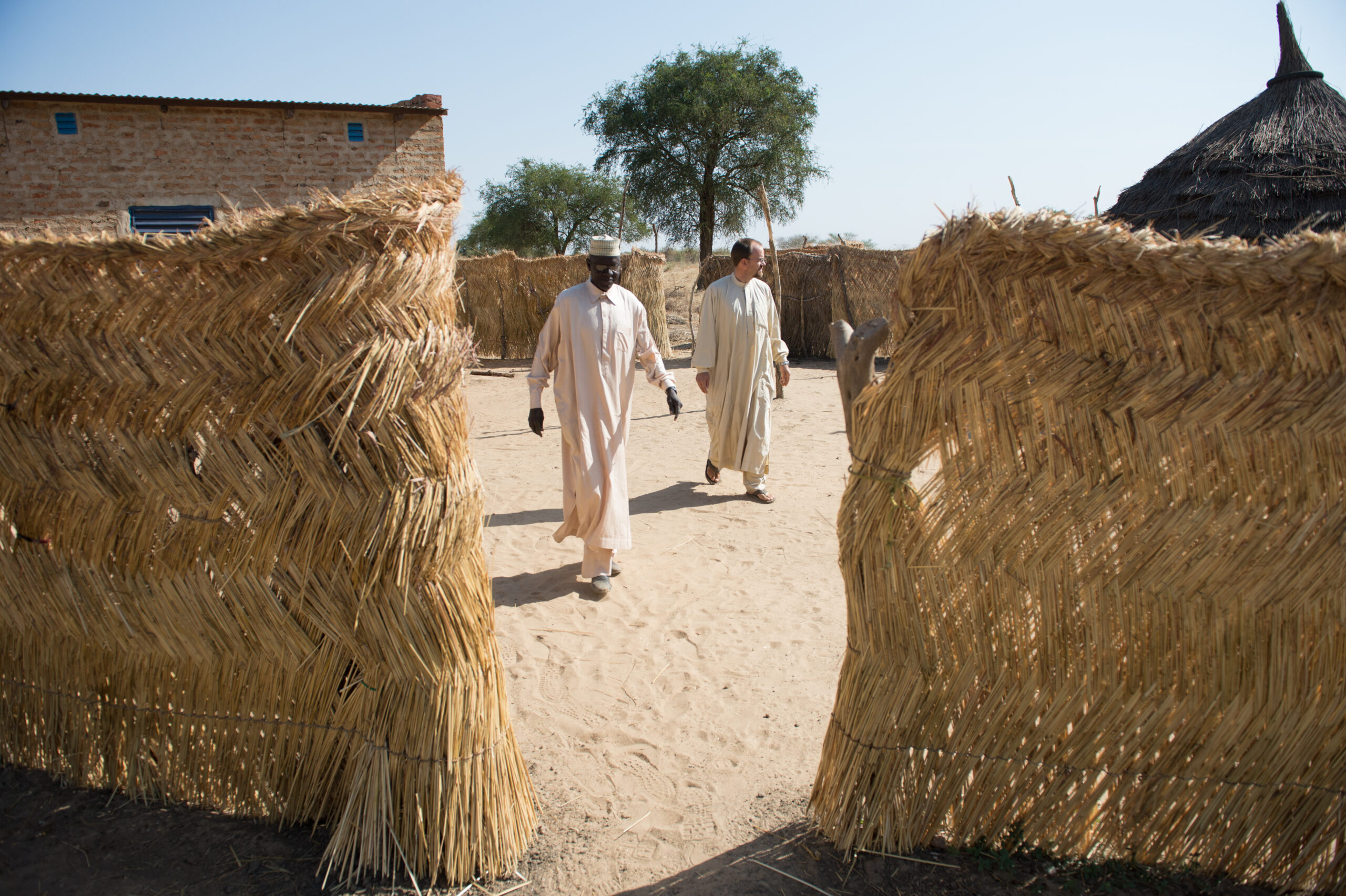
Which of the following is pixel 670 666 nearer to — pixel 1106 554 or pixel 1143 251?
pixel 1106 554

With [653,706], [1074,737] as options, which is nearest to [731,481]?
[653,706]

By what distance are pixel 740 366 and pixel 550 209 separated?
85.8 feet

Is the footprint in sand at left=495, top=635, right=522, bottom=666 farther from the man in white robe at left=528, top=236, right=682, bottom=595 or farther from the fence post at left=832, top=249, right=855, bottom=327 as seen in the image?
the fence post at left=832, top=249, right=855, bottom=327

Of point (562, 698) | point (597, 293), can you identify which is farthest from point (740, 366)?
point (562, 698)

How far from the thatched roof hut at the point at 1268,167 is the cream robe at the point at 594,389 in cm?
539

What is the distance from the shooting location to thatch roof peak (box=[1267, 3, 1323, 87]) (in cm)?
826

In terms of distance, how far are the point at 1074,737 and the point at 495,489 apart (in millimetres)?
5285

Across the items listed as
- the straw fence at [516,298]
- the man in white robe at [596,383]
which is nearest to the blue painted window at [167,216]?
the straw fence at [516,298]

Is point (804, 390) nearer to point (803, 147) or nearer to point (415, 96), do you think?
point (415, 96)

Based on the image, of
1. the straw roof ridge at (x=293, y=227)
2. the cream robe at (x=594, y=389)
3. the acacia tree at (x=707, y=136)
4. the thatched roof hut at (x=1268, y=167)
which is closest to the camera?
the straw roof ridge at (x=293, y=227)

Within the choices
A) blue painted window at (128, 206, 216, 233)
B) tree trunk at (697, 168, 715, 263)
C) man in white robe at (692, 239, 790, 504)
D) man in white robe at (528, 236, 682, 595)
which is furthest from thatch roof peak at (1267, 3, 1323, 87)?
tree trunk at (697, 168, 715, 263)

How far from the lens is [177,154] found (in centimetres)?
1248

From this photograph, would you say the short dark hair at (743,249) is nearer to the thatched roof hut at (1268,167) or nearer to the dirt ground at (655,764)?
the dirt ground at (655,764)

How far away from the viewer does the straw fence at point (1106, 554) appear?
1.96 meters
